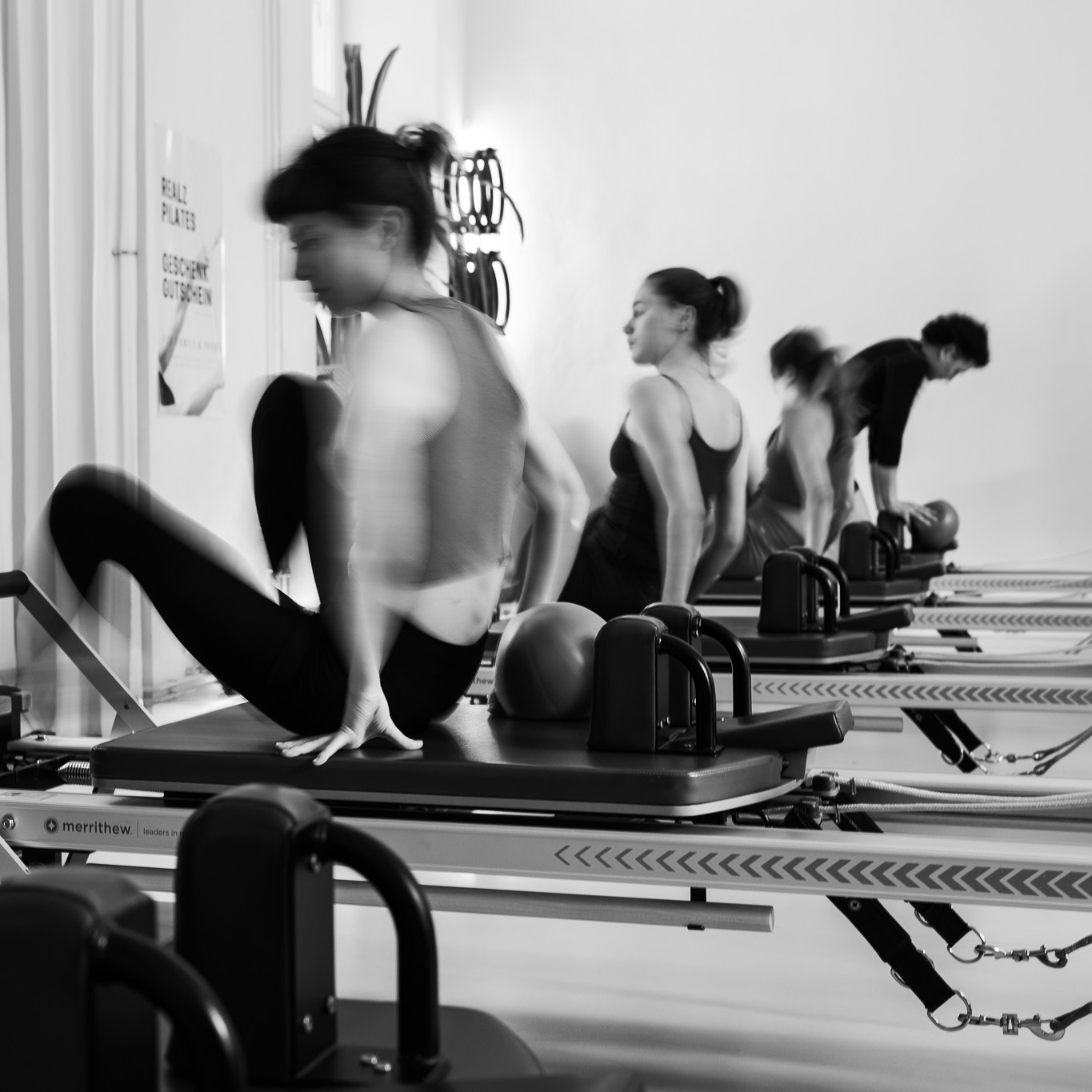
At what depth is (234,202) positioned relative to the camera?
548 cm

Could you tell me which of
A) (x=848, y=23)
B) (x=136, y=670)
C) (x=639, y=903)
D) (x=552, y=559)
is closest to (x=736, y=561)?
Result: (x=136, y=670)

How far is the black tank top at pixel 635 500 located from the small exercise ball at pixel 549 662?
1264mm

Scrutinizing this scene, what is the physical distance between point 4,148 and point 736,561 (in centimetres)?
293

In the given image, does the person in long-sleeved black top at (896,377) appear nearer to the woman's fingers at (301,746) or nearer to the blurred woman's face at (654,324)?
the blurred woman's face at (654,324)

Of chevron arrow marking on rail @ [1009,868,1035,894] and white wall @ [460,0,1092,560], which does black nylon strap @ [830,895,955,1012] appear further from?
white wall @ [460,0,1092,560]

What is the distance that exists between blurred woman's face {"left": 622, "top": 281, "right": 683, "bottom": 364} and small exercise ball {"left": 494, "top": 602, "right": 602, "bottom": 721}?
1.27 metres

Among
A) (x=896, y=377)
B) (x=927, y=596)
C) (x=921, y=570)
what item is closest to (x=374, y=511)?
(x=927, y=596)

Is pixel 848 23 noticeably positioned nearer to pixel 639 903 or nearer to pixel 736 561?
pixel 736 561

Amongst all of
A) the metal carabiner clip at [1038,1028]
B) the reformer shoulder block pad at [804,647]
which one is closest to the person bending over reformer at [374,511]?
the metal carabiner clip at [1038,1028]

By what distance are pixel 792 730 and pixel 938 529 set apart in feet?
15.8

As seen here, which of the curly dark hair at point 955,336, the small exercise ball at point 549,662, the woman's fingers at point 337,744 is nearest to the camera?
the woman's fingers at point 337,744

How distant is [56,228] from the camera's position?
4.18m

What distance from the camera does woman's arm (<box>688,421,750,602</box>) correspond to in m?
3.54

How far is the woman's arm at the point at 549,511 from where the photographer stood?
7.25ft
